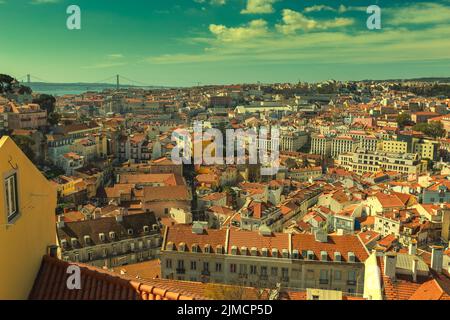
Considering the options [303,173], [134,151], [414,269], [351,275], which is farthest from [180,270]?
[134,151]

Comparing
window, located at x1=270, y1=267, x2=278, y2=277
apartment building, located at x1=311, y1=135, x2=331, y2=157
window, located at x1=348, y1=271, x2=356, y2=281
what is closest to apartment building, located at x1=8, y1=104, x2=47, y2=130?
window, located at x1=270, y1=267, x2=278, y2=277

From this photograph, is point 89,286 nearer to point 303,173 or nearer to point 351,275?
point 351,275

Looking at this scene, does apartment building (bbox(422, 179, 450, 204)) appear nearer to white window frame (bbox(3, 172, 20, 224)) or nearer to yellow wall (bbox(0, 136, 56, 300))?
yellow wall (bbox(0, 136, 56, 300))

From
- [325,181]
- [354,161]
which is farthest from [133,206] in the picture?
[354,161]

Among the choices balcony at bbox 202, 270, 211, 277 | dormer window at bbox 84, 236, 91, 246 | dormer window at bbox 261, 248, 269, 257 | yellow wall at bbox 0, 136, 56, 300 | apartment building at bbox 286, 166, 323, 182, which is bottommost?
apartment building at bbox 286, 166, 323, 182
